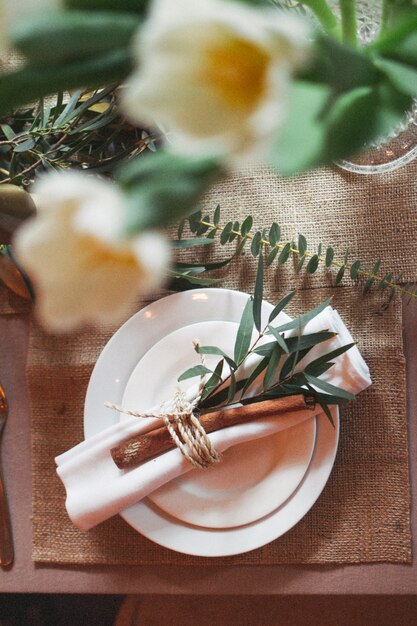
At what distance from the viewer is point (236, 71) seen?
8.4 inches

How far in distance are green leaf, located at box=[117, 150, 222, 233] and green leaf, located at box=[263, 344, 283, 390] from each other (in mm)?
575

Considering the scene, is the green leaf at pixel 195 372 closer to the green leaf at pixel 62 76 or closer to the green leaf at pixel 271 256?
the green leaf at pixel 271 256

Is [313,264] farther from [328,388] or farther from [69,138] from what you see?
[69,138]

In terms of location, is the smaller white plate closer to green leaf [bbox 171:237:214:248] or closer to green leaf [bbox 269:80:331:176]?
green leaf [bbox 171:237:214:248]

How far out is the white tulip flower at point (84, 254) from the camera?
0.64ft

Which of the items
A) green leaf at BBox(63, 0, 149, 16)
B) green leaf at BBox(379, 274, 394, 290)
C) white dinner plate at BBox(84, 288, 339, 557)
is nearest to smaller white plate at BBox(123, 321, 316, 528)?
white dinner plate at BBox(84, 288, 339, 557)

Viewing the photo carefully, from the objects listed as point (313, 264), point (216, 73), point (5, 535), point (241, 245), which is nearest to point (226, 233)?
point (241, 245)

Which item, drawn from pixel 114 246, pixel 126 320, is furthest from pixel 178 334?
pixel 114 246

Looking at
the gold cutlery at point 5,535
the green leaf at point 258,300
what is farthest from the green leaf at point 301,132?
the gold cutlery at point 5,535

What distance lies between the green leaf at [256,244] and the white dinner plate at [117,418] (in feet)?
0.25

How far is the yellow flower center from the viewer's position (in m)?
0.21

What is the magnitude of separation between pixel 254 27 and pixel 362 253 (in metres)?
0.74

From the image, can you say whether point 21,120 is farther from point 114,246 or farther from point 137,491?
point 114,246

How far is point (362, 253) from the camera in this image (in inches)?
35.3
